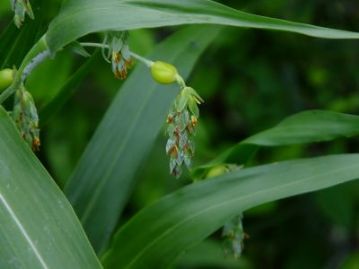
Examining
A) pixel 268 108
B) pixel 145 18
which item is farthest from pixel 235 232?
pixel 268 108

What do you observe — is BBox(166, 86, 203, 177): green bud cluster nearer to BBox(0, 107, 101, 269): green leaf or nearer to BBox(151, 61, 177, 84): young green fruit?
BBox(151, 61, 177, 84): young green fruit

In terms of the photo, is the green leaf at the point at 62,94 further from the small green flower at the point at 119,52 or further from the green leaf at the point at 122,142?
the small green flower at the point at 119,52

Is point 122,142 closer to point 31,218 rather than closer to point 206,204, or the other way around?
point 206,204

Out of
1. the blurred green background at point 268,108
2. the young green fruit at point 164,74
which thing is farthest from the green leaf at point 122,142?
the young green fruit at point 164,74

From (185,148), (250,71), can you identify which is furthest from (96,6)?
(250,71)

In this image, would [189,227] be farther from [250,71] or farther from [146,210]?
[250,71]
